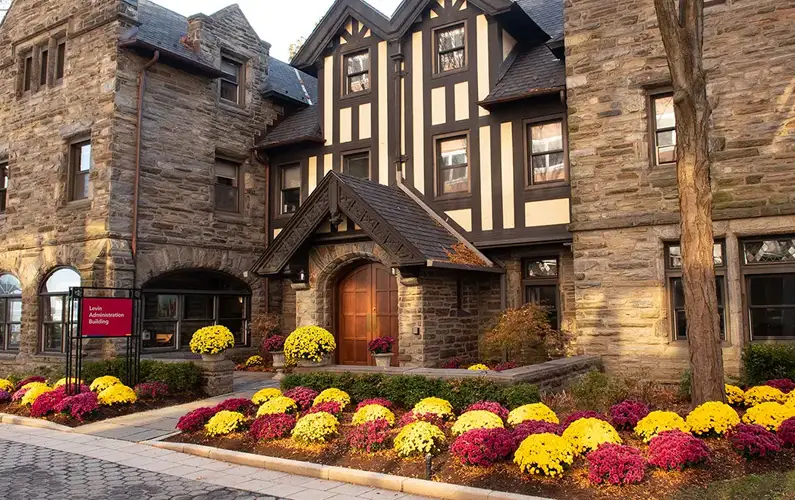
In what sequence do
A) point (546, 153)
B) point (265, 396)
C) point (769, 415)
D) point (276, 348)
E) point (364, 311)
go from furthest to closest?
point (276, 348), point (364, 311), point (546, 153), point (265, 396), point (769, 415)

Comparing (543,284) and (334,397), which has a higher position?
(543,284)

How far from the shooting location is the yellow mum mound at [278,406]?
9617 millimetres

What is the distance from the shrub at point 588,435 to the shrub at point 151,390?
8.23 meters

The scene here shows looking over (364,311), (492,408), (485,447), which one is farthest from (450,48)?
(485,447)

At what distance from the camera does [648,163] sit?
12570 mm

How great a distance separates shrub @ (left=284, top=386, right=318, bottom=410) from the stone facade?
5.56 meters

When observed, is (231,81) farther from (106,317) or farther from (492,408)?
(492,408)

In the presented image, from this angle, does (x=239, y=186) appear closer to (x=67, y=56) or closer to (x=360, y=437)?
(x=67, y=56)

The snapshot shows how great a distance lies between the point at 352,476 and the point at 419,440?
0.88 meters

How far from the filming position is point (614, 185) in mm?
12805

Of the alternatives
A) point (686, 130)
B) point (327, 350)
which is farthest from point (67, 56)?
point (686, 130)

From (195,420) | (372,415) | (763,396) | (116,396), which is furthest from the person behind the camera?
(116,396)

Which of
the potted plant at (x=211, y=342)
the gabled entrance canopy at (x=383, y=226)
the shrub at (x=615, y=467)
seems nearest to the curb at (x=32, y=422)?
the potted plant at (x=211, y=342)

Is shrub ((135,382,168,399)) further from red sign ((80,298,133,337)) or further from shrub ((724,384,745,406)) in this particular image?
shrub ((724,384,745,406))
